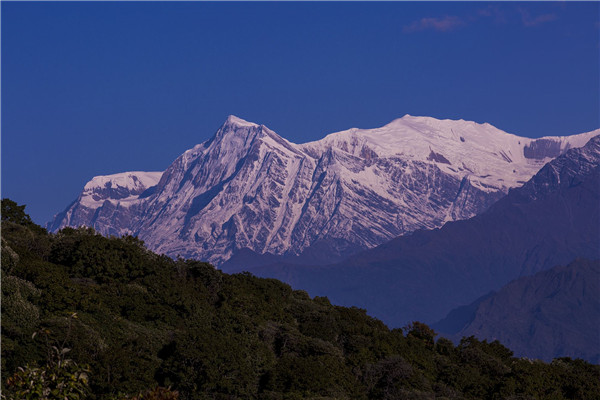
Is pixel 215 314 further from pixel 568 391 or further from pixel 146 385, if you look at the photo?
pixel 568 391

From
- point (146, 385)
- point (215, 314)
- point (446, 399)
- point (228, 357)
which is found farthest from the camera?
point (215, 314)

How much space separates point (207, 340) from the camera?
267 ft

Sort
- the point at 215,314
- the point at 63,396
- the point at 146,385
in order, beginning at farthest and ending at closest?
the point at 215,314
the point at 146,385
the point at 63,396

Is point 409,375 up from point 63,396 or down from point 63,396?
up

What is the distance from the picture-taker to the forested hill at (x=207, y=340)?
247 ft

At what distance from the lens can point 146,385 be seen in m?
74.3

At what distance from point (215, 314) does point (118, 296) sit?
995 centimetres

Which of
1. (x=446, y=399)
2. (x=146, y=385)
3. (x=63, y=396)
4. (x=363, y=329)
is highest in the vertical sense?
(x=363, y=329)

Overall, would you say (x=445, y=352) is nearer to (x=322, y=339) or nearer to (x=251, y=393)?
(x=322, y=339)

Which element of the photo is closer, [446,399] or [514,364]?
[446,399]

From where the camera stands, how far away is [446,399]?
90312 millimetres

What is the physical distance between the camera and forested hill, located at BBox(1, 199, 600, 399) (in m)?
75.4

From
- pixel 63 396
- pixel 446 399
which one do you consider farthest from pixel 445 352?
pixel 63 396

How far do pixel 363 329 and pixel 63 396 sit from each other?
237ft
